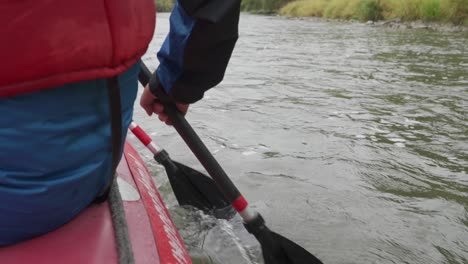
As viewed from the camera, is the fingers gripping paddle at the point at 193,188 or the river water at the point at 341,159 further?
the fingers gripping paddle at the point at 193,188

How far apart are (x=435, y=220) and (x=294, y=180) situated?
848mm

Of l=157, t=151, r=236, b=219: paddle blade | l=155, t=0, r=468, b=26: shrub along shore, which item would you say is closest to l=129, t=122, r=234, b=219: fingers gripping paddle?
l=157, t=151, r=236, b=219: paddle blade

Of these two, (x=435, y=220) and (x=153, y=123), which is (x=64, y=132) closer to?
(x=435, y=220)

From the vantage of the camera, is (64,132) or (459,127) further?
(459,127)

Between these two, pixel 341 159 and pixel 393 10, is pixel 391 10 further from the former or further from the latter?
pixel 341 159

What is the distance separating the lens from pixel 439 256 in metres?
2.07

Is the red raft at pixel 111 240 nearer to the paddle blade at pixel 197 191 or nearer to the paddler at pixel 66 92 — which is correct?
the paddler at pixel 66 92

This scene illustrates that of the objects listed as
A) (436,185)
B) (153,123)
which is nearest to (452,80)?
(436,185)

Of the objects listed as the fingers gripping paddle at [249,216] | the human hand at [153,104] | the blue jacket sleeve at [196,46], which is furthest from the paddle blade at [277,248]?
the blue jacket sleeve at [196,46]

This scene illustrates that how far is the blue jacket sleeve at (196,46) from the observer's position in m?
1.11

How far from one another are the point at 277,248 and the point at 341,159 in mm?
1479

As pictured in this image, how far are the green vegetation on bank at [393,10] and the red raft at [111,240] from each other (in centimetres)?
1348

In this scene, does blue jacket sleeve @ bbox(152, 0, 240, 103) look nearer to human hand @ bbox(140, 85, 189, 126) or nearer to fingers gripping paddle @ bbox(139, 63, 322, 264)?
human hand @ bbox(140, 85, 189, 126)

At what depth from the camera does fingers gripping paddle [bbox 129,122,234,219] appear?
90.5 inches
